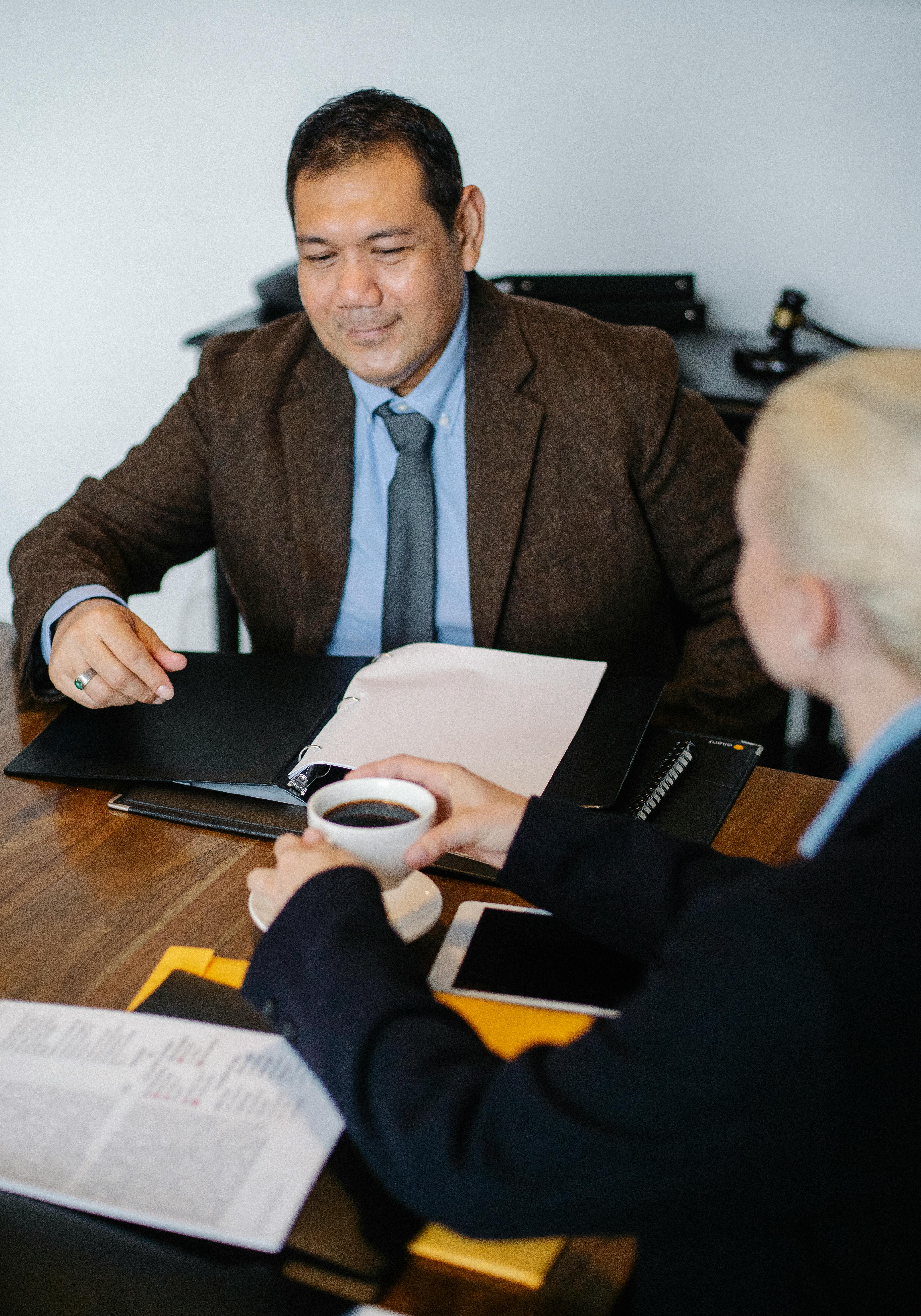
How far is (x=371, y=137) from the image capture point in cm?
140

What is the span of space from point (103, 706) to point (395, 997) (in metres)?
0.69

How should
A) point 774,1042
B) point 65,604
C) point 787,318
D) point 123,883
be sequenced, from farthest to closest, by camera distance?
point 787,318 < point 65,604 < point 123,883 < point 774,1042

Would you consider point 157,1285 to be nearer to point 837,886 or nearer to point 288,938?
point 288,938

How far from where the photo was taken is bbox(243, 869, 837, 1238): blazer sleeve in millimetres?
541

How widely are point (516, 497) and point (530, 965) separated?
82 cm

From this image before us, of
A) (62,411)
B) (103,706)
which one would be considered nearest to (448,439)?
(103,706)

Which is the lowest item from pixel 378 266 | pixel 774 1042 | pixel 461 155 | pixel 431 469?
pixel 431 469

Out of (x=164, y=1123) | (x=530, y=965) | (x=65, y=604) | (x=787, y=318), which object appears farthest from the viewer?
(x=787, y=318)

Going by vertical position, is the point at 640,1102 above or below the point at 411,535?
above

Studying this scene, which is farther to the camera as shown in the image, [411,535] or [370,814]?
[411,535]

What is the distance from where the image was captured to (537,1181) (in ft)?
→ 1.87

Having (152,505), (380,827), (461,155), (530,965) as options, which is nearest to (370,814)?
(380,827)

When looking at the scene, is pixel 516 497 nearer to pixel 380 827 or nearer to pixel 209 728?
pixel 209 728

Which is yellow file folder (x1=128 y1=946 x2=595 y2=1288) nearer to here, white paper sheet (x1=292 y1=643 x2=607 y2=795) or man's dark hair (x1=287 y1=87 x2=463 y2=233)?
white paper sheet (x1=292 y1=643 x2=607 y2=795)
